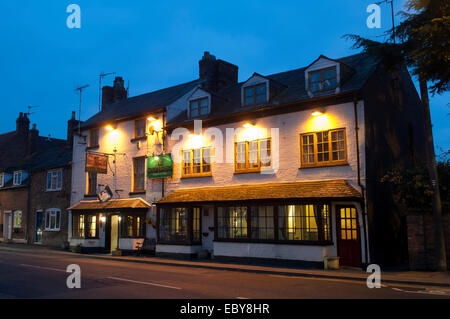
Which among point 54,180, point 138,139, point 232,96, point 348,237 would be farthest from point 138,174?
point 348,237

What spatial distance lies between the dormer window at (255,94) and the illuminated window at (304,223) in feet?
20.0

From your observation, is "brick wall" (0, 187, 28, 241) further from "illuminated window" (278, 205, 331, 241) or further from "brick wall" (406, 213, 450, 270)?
"brick wall" (406, 213, 450, 270)

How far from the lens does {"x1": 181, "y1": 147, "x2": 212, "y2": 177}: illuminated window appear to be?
22969mm

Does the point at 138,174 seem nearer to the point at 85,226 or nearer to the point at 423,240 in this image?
the point at 85,226

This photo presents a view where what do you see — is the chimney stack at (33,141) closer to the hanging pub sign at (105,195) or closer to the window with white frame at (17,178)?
the window with white frame at (17,178)

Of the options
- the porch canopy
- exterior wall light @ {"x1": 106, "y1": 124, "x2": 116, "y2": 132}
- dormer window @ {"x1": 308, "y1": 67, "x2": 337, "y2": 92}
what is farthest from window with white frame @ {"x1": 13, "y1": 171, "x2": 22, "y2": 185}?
dormer window @ {"x1": 308, "y1": 67, "x2": 337, "y2": 92}

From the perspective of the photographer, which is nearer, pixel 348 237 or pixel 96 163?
pixel 348 237

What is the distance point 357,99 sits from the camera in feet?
59.1

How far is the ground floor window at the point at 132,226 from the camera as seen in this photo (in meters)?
25.2

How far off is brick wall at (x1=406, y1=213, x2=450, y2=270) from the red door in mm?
2108

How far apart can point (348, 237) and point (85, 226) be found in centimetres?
1735

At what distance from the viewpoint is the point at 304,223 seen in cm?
1839

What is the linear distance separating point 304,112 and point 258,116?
2619 millimetres

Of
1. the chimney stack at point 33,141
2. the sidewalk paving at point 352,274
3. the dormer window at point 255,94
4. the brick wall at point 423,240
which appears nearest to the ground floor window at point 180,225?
the sidewalk paving at point 352,274
